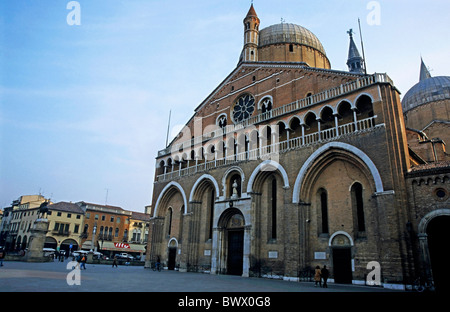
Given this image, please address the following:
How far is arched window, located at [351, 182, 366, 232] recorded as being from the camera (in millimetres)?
16120

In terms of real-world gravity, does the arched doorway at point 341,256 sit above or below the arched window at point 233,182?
below

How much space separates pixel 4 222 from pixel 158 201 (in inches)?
1955

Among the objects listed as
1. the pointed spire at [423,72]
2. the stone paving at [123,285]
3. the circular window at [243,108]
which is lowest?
the stone paving at [123,285]

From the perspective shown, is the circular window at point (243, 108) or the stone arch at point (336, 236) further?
the circular window at point (243, 108)

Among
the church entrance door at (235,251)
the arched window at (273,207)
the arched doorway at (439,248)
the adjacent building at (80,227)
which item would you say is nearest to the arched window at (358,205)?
the arched doorway at (439,248)

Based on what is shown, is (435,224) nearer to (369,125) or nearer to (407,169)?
(407,169)

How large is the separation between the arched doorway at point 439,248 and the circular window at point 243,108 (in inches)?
567

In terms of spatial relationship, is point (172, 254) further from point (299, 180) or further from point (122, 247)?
point (122, 247)

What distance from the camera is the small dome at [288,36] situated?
31750 mm

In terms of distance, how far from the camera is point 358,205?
54.1 feet

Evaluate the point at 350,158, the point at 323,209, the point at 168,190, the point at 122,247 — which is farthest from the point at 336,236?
the point at 122,247

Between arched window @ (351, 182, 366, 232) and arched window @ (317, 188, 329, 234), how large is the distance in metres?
1.69

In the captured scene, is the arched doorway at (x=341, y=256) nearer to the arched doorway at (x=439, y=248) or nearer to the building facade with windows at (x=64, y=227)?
the arched doorway at (x=439, y=248)

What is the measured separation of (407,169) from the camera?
14898 millimetres
